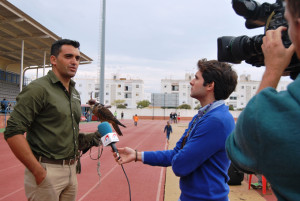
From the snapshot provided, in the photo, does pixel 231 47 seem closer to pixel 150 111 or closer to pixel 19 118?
pixel 19 118

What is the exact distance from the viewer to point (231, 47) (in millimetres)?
1476

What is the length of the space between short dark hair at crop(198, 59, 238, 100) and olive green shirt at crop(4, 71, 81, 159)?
1.21 m

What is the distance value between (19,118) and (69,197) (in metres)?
0.88

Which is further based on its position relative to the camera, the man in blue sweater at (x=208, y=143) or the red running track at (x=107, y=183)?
the red running track at (x=107, y=183)

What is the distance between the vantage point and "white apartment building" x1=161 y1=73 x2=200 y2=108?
8781 cm

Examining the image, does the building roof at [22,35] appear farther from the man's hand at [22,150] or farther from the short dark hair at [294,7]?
the short dark hair at [294,7]

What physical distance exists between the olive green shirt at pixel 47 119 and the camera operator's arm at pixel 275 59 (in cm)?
161

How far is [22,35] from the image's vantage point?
18047 millimetres

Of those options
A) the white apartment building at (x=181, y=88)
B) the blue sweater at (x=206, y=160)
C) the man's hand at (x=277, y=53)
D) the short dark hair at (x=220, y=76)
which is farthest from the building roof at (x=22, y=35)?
the white apartment building at (x=181, y=88)

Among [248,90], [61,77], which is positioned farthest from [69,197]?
[248,90]

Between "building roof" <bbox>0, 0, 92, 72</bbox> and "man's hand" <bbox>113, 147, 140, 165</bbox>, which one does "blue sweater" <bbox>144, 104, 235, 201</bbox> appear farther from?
"building roof" <bbox>0, 0, 92, 72</bbox>

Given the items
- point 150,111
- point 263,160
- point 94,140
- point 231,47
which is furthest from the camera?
point 150,111

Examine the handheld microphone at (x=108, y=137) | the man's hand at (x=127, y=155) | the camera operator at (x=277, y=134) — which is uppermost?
the camera operator at (x=277, y=134)

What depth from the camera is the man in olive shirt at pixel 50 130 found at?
1741 millimetres
